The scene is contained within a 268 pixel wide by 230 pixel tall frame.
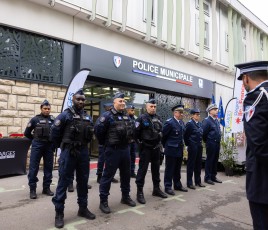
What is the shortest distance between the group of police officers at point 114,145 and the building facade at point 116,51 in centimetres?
294

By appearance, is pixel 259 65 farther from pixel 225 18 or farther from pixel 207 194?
pixel 225 18

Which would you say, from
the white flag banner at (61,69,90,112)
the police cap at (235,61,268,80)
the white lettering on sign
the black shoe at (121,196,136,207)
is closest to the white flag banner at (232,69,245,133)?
the black shoe at (121,196,136,207)

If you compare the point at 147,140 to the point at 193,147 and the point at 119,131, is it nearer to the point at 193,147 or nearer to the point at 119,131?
the point at 119,131

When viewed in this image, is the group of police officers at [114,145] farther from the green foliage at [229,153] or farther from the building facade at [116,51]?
the building facade at [116,51]

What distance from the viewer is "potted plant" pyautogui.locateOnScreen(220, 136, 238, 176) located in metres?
8.12

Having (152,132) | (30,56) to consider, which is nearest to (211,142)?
(152,132)

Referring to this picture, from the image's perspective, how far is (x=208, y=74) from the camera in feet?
51.1

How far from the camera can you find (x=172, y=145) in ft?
19.2

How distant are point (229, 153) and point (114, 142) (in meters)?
4.83

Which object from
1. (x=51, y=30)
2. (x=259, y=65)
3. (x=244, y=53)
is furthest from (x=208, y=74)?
(x=259, y=65)

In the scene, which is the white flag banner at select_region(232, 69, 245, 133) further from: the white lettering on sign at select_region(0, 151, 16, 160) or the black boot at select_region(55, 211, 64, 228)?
the white lettering on sign at select_region(0, 151, 16, 160)

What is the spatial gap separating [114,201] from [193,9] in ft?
40.1

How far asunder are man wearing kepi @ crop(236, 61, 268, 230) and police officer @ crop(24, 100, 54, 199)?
4040 mm

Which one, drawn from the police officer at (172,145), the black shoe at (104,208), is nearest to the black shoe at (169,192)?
the police officer at (172,145)
